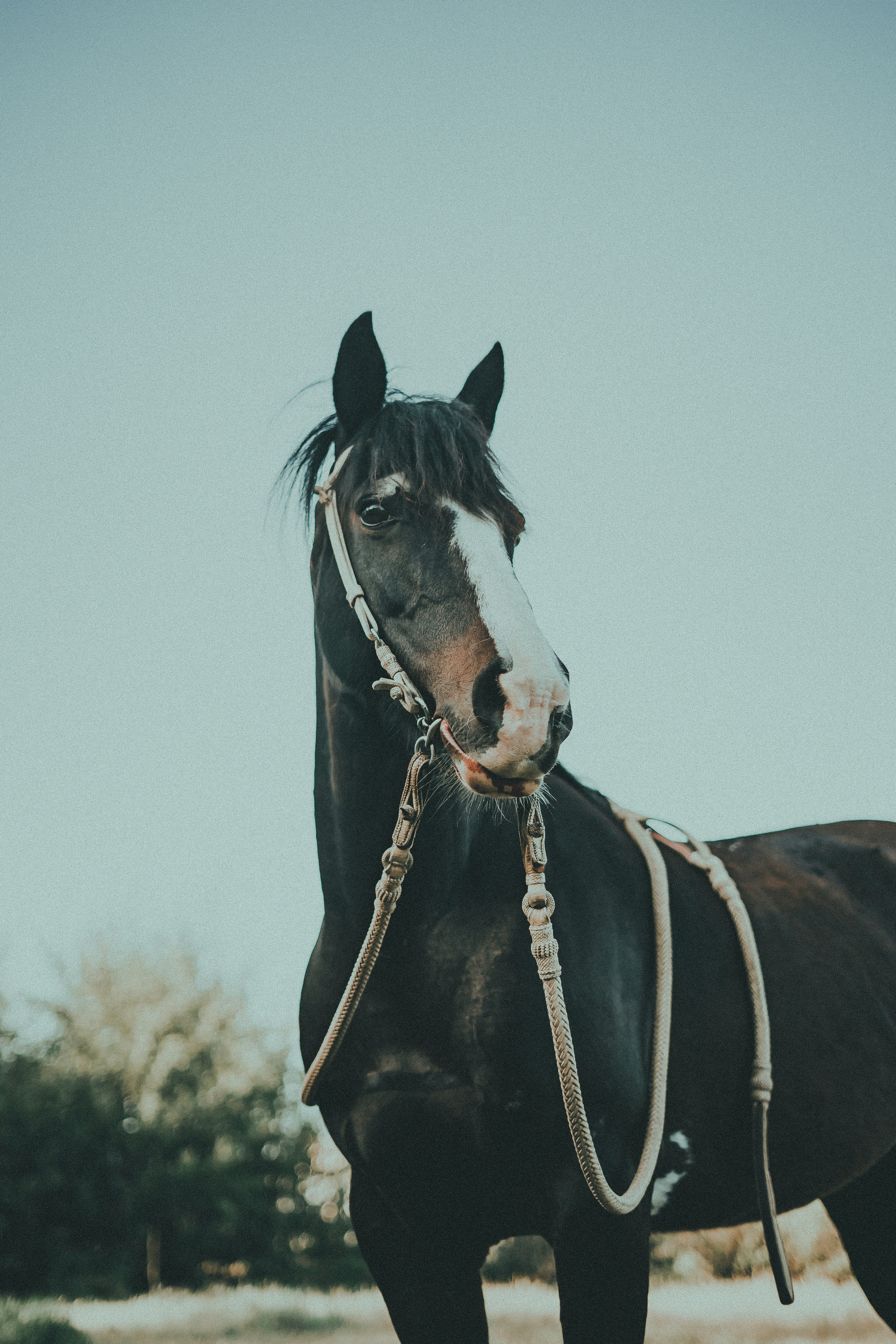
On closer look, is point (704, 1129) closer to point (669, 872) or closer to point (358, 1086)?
point (669, 872)

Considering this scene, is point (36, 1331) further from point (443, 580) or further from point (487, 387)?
point (487, 387)

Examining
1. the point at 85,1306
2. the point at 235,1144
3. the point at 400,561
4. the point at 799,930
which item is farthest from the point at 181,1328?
the point at 400,561

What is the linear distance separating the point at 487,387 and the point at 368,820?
A: 1675 millimetres

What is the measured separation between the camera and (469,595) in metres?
2.16

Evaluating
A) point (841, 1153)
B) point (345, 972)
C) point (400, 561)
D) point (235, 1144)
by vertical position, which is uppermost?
point (400, 561)

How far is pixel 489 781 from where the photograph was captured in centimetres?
199

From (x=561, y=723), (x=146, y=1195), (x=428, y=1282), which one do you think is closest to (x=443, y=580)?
(x=561, y=723)

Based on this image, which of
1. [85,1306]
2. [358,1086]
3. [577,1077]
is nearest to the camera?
[577,1077]

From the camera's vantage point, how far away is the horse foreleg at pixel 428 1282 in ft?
7.88

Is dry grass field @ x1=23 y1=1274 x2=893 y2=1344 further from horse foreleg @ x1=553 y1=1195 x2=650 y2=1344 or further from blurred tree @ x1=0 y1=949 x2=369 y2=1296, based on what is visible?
horse foreleg @ x1=553 y1=1195 x2=650 y2=1344

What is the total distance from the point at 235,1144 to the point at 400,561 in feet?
76.9

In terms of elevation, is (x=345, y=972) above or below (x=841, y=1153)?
above

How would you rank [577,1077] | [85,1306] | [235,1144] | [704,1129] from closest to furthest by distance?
[577,1077], [704,1129], [85,1306], [235,1144]

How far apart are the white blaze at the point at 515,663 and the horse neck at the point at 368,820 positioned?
1.55ft
